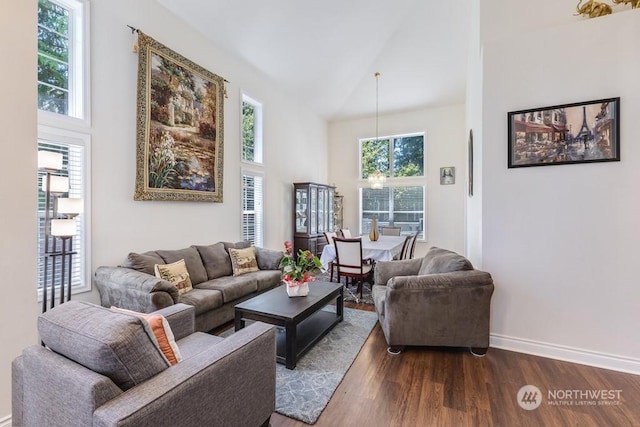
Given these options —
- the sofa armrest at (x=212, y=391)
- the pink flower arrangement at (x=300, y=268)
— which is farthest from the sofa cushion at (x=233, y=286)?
the sofa armrest at (x=212, y=391)

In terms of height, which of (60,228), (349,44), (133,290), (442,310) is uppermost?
(349,44)

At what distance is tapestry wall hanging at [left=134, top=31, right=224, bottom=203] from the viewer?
11.3 feet

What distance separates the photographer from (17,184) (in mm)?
1803

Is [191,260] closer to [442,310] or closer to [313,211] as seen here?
[442,310]

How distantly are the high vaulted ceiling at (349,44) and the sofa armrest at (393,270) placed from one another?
155 inches

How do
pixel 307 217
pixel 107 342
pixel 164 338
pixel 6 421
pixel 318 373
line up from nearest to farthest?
pixel 107 342
pixel 164 338
pixel 6 421
pixel 318 373
pixel 307 217

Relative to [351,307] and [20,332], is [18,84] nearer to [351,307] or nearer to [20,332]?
[20,332]

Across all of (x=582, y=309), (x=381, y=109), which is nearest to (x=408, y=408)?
(x=582, y=309)

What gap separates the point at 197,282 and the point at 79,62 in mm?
2605

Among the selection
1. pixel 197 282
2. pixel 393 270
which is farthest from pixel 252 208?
pixel 393 270

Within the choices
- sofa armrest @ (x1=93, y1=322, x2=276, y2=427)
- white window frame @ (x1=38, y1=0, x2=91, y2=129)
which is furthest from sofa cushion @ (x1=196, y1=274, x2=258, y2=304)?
white window frame @ (x1=38, y1=0, x2=91, y2=129)

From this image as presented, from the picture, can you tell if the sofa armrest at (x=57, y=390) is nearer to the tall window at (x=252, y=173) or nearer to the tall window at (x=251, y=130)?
the tall window at (x=252, y=173)

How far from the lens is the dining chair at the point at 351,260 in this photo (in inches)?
173

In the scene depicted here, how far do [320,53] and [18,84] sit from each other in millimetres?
4648
